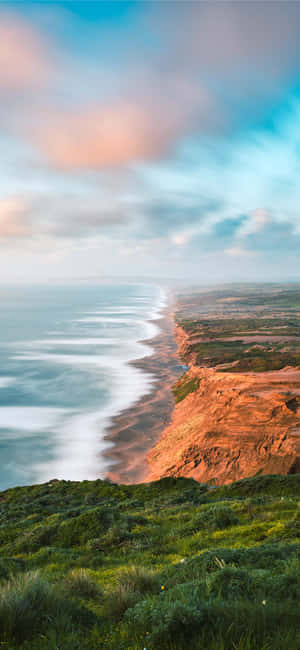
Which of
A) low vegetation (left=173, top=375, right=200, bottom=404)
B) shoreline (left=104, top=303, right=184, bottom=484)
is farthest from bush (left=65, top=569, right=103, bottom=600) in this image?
low vegetation (left=173, top=375, right=200, bottom=404)

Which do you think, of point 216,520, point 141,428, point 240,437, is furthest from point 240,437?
point 141,428

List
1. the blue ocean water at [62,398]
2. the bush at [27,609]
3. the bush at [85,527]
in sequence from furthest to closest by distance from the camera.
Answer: the blue ocean water at [62,398] → the bush at [85,527] → the bush at [27,609]

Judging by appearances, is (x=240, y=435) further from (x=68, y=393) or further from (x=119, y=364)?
(x=119, y=364)

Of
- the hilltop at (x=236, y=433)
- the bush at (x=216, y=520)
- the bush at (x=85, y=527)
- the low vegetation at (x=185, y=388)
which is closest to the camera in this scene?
the bush at (x=216, y=520)

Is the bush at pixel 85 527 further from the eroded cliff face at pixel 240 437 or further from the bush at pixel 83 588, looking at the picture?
the eroded cliff face at pixel 240 437

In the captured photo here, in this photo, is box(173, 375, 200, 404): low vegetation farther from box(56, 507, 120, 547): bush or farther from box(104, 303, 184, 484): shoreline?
box(56, 507, 120, 547): bush

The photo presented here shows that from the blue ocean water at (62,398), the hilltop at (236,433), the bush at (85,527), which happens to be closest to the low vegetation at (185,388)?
the hilltop at (236,433)
